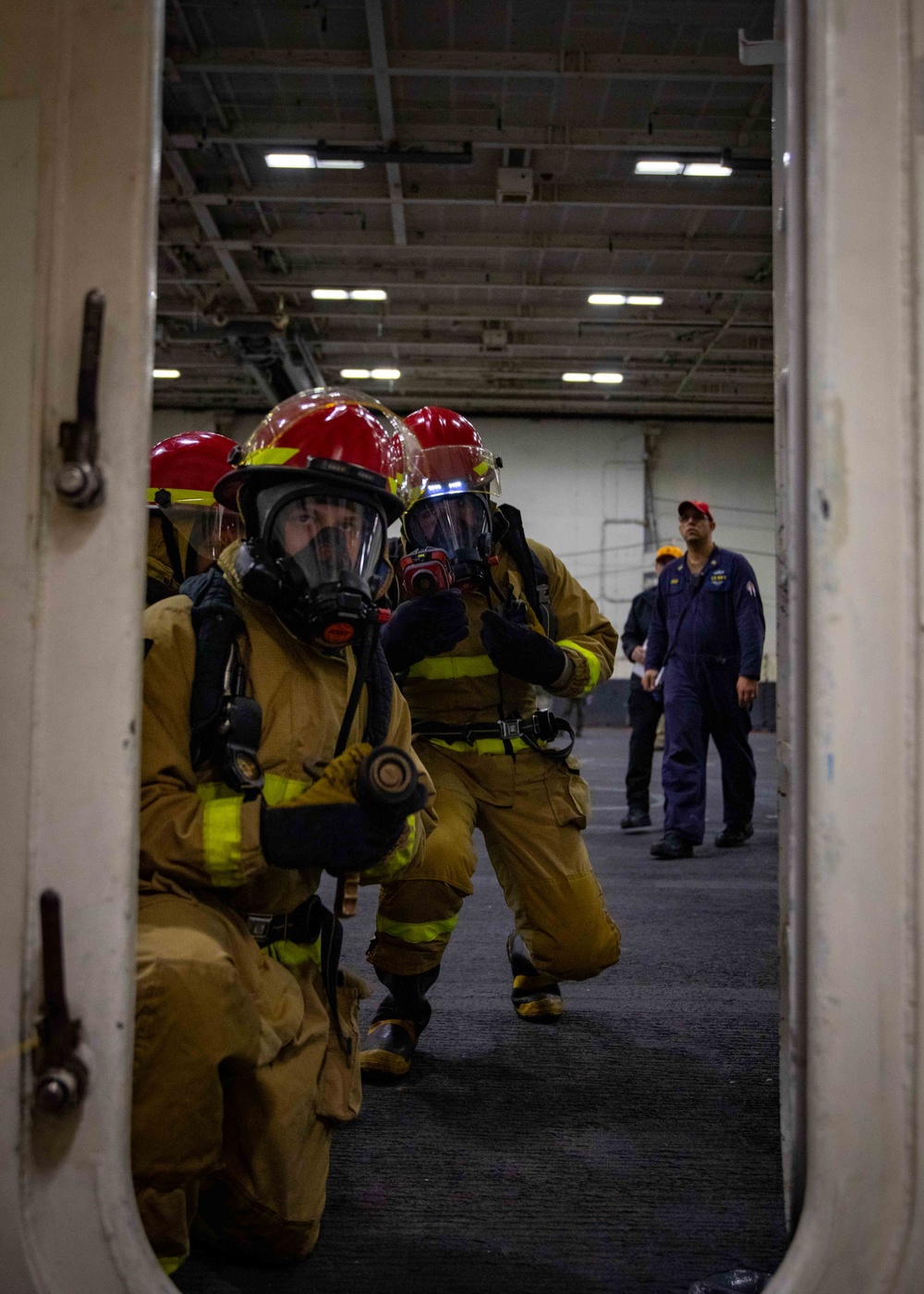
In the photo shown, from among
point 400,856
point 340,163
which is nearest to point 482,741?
point 400,856

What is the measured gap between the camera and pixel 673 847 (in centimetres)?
533

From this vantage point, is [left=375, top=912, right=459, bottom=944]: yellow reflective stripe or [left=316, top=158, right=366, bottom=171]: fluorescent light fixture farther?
[left=316, top=158, right=366, bottom=171]: fluorescent light fixture

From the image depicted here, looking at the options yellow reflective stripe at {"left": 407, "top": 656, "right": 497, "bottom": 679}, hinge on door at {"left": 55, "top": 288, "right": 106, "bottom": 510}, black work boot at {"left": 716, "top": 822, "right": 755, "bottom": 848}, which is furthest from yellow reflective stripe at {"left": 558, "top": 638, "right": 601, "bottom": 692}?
black work boot at {"left": 716, "top": 822, "right": 755, "bottom": 848}

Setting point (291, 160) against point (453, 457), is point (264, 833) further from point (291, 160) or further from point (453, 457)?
point (291, 160)

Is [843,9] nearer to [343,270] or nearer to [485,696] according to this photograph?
[485,696]

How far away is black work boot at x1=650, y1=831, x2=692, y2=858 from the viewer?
5.32 m

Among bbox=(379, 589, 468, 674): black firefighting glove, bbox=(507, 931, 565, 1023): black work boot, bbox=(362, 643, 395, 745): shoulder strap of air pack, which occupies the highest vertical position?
bbox=(379, 589, 468, 674): black firefighting glove

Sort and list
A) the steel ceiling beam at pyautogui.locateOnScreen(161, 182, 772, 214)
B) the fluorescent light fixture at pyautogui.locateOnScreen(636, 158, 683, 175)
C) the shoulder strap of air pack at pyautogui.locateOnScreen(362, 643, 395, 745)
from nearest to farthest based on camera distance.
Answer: the shoulder strap of air pack at pyautogui.locateOnScreen(362, 643, 395, 745) → the fluorescent light fixture at pyautogui.locateOnScreen(636, 158, 683, 175) → the steel ceiling beam at pyautogui.locateOnScreen(161, 182, 772, 214)

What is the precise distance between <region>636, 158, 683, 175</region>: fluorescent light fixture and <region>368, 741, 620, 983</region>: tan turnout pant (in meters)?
8.15

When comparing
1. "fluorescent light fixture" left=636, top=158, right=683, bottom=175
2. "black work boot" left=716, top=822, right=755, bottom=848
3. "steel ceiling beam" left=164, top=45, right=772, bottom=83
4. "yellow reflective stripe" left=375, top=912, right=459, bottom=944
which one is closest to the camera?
"yellow reflective stripe" left=375, top=912, right=459, bottom=944

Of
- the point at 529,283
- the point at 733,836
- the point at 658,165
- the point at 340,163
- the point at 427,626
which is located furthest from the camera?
the point at 529,283

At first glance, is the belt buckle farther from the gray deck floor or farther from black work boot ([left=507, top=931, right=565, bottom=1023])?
black work boot ([left=507, top=931, right=565, bottom=1023])

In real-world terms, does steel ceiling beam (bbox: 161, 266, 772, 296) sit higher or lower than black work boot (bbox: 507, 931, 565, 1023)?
higher

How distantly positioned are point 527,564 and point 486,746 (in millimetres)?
550
